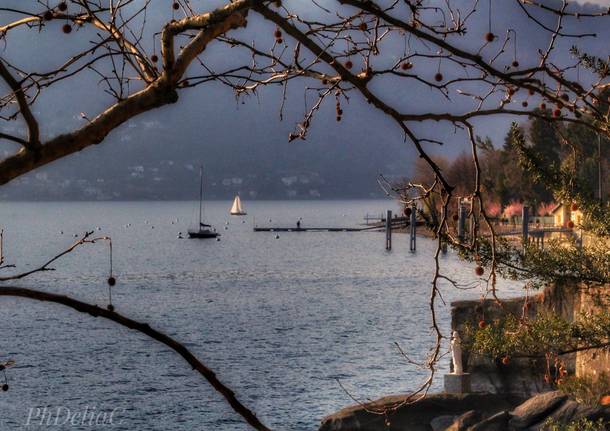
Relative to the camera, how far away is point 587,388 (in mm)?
15312

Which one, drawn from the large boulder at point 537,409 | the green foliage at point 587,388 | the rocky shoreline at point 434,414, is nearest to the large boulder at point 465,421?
the rocky shoreline at point 434,414

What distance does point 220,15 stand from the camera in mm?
2721

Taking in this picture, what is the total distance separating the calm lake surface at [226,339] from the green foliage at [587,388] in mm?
10778

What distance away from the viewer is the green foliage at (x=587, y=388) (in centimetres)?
1489

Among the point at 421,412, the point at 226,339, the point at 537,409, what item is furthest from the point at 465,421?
the point at 226,339

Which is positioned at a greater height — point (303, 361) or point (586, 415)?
point (586, 415)

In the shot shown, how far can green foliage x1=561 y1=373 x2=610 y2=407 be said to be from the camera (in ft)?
48.9

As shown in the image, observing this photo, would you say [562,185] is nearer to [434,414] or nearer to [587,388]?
[587,388]

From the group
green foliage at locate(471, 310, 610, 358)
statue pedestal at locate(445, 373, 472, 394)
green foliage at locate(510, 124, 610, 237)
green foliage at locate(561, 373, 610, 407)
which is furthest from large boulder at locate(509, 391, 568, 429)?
statue pedestal at locate(445, 373, 472, 394)

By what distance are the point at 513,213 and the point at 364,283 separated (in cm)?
3075

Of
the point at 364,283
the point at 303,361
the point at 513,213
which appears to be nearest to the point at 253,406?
the point at 303,361

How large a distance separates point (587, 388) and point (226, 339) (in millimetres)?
27963

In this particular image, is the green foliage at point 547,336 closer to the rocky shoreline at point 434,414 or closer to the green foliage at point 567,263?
the green foliage at point 567,263

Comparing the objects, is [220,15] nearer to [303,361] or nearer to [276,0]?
[276,0]
